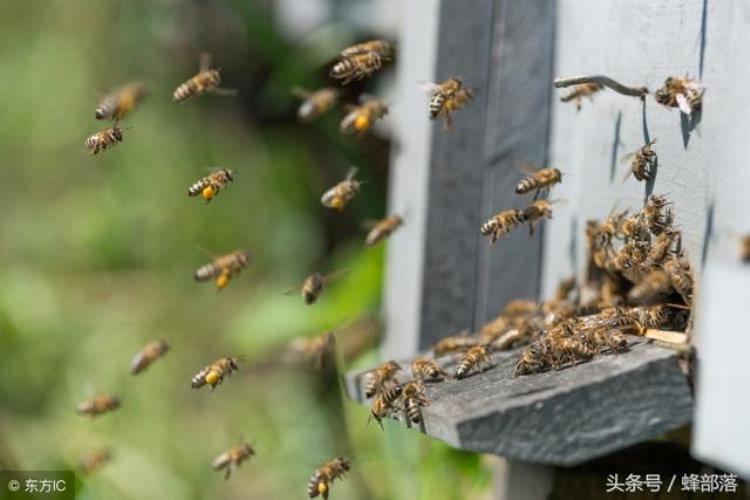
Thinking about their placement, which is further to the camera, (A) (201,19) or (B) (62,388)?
(A) (201,19)

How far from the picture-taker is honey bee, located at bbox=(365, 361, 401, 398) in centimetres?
298

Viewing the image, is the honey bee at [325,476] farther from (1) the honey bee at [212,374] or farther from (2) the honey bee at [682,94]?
(2) the honey bee at [682,94]

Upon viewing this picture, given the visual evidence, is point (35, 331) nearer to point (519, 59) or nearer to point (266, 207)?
point (266, 207)

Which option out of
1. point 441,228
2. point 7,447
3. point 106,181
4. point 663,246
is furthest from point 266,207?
point 663,246

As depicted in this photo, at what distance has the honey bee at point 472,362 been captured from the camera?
9.29 feet

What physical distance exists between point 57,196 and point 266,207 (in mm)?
1336

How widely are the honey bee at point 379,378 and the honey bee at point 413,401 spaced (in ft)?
0.85

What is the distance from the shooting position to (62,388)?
665 centimetres

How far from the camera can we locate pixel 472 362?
284 cm

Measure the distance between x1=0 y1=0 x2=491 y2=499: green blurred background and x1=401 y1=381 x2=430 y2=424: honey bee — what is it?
9.77ft

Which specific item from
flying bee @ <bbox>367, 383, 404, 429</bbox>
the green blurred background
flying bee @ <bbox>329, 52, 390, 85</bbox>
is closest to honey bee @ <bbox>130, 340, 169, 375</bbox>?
flying bee @ <bbox>329, 52, 390, 85</bbox>

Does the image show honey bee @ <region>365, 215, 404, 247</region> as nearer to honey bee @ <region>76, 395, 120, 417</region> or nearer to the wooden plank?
honey bee @ <region>76, 395, 120, 417</region>

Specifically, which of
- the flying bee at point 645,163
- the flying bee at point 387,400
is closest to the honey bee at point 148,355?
the flying bee at point 387,400

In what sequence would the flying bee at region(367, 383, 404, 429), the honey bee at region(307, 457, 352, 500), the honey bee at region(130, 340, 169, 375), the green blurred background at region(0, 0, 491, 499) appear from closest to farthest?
the flying bee at region(367, 383, 404, 429)
the honey bee at region(307, 457, 352, 500)
the honey bee at region(130, 340, 169, 375)
the green blurred background at region(0, 0, 491, 499)
